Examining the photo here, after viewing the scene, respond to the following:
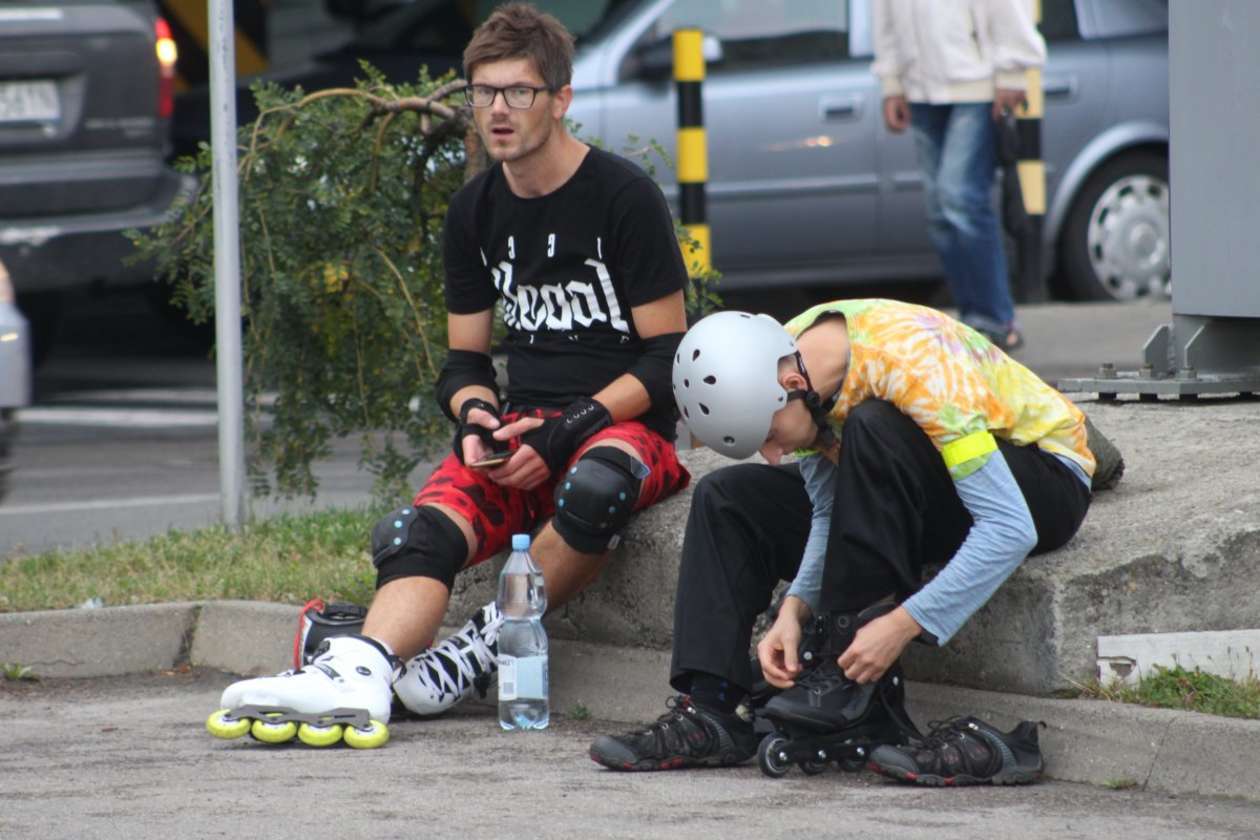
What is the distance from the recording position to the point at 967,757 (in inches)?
173

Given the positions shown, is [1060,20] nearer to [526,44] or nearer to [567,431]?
[526,44]

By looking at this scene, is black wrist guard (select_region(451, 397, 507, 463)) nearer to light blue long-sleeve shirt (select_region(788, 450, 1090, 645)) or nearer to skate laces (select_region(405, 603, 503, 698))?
skate laces (select_region(405, 603, 503, 698))

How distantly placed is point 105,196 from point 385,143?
154 inches

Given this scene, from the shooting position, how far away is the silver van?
11211mm

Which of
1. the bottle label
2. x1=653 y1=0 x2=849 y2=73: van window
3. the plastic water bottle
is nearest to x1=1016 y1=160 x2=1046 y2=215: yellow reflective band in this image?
x1=653 y1=0 x2=849 y2=73: van window

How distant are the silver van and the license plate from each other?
234 cm

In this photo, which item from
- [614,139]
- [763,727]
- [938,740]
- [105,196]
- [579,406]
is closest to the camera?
[938,740]

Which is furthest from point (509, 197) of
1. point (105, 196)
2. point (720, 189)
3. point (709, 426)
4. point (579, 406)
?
point (720, 189)

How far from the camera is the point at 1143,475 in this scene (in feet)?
17.4

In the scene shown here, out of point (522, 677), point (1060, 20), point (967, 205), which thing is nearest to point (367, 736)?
point (522, 677)

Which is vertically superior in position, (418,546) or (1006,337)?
(1006,337)

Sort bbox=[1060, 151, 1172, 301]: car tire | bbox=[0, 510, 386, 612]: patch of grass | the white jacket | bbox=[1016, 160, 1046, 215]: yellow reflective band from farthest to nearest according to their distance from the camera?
bbox=[1060, 151, 1172, 301]: car tire → bbox=[1016, 160, 1046, 215]: yellow reflective band → the white jacket → bbox=[0, 510, 386, 612]: patch of grass

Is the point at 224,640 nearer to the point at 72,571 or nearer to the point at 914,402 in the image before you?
the point at 72,571

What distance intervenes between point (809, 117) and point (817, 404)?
7.07 meters
